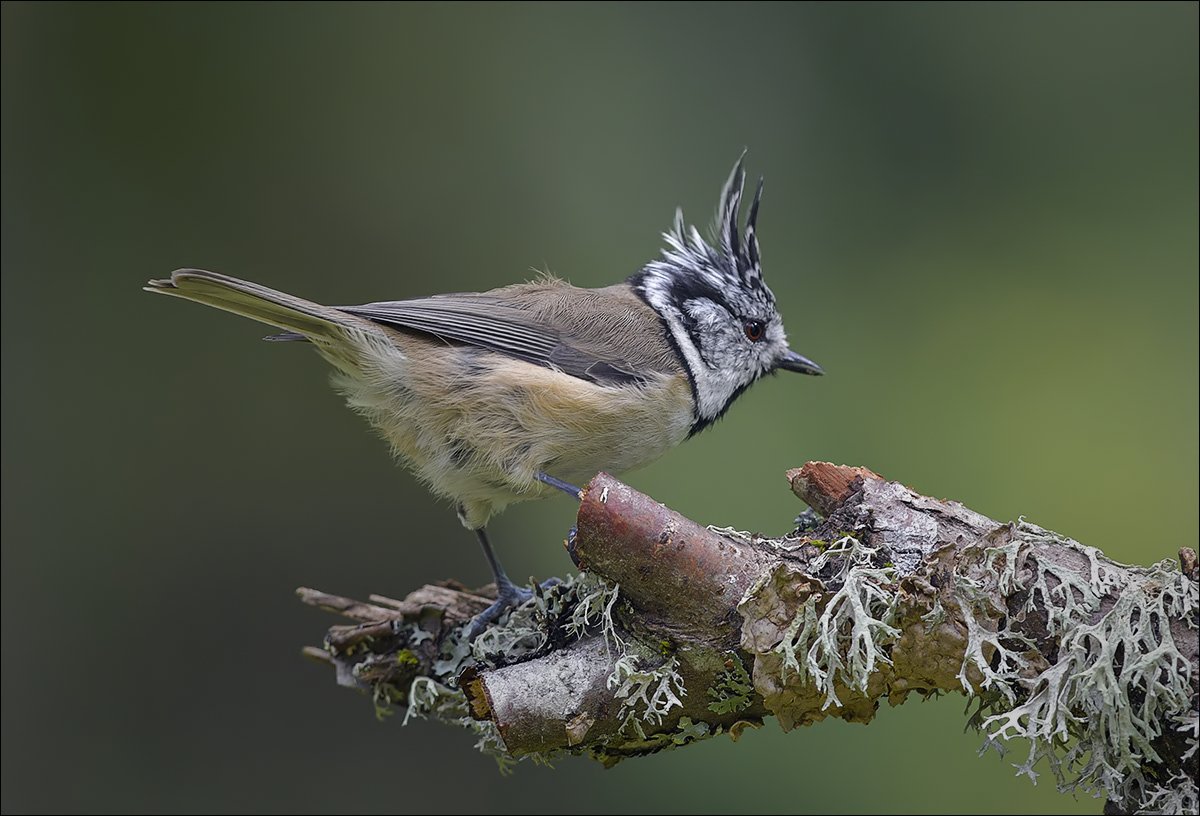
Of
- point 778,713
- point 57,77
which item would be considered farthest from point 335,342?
point 57,77

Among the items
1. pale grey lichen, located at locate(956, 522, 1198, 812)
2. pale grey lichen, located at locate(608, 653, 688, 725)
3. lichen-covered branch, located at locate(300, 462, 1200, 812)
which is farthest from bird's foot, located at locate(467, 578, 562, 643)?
pale grey lichen, located at locate(956, 522, 1198, 812)

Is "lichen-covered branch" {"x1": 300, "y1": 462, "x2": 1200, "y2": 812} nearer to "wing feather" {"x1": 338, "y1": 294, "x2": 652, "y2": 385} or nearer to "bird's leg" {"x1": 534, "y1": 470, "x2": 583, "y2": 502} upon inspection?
"bird's leg" {"x1": 534, "y1": 470, "x2": 583, "y2": 502}

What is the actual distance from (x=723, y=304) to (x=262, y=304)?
1476mm

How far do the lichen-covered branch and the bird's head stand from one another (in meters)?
1.07

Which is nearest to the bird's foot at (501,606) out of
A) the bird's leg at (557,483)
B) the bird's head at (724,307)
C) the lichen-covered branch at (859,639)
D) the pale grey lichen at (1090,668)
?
the bird's leg at (557,483)

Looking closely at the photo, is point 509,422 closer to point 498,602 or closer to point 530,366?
point 530,366

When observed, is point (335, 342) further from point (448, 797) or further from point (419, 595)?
point (448, 797)

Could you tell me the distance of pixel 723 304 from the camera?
3.57 metres

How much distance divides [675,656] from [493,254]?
10.3 ft

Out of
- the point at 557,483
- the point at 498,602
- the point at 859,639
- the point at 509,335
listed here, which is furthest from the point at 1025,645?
the point at 509,335

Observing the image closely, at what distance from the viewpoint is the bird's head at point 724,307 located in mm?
3504

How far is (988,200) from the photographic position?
5020 mm

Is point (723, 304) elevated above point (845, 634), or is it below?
above

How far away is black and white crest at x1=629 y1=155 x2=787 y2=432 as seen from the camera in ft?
11.5
